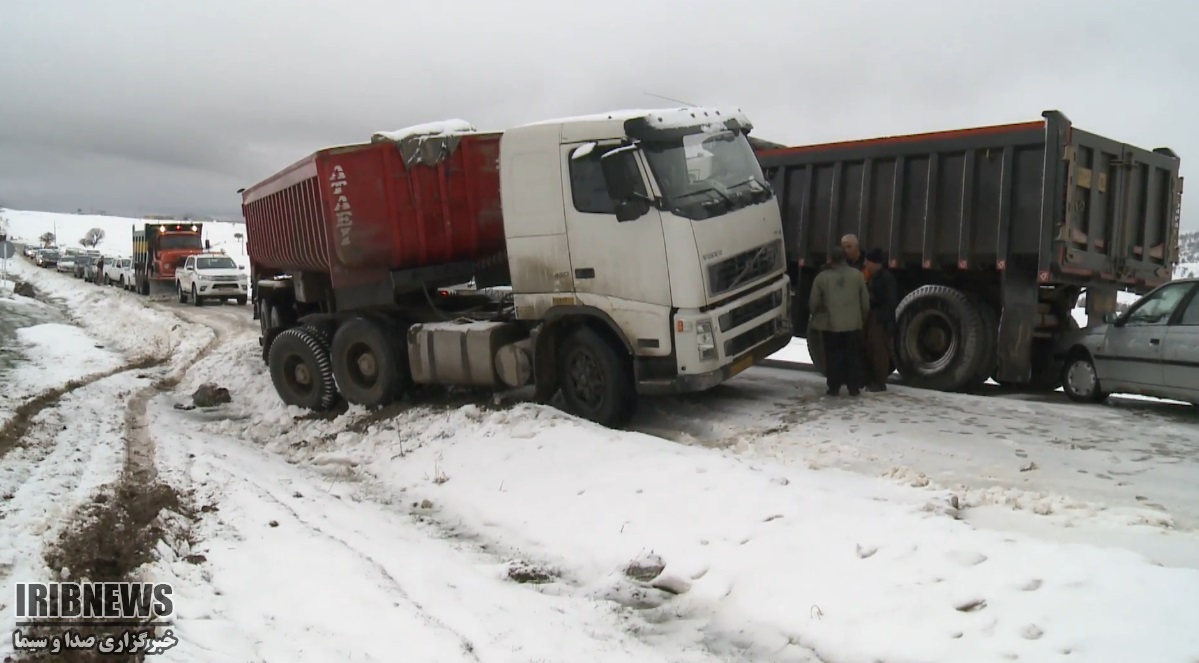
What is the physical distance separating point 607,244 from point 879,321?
10.8 ft

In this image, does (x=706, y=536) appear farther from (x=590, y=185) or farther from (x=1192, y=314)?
(x=1192, y=314)

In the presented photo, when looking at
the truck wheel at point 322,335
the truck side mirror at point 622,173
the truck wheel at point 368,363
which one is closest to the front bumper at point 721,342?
the truck side mirror at point 622,173

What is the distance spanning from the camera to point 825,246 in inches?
437

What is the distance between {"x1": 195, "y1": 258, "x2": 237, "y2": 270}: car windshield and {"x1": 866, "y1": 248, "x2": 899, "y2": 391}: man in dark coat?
1049 inches

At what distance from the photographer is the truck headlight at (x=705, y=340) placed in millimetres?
7543

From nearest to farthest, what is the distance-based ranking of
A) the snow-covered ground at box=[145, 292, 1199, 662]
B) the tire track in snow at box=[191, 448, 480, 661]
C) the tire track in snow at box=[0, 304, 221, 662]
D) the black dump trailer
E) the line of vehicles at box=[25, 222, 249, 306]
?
the snow-covered ground at box=[145, 292, 1199, 662] < the tire track in snow at box=[191, 448, 480, 661] < the tire track in snow at box=[0, 304, 221, 662] < the black dump trailer < the line of vehicles at box=[25, 222, 249, 306]

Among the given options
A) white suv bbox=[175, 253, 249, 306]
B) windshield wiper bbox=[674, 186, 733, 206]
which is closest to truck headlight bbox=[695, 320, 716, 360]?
windshield wiper bbox=[674, 186, 733, 206]

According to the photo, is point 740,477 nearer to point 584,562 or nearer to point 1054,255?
point 584,562

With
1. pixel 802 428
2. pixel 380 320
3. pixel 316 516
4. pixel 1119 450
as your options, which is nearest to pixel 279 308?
pixel 380 320

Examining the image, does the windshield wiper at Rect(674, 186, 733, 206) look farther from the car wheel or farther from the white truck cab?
the car wheel

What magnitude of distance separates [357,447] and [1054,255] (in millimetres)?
7571

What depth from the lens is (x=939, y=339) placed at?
32.9 ft

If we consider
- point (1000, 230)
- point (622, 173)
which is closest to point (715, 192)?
point (622, 173)

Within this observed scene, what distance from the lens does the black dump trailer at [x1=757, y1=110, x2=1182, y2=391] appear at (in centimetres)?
910
